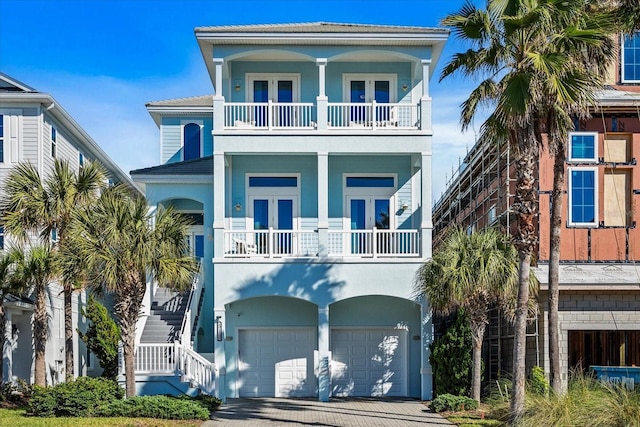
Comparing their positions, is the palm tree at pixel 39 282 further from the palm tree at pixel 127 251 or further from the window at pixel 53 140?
the window at pixel 53 140

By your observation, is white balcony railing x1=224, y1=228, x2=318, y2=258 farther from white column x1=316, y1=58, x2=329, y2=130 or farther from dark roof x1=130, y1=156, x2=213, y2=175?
white column x1=316, y1=58, x2=329, y2=130

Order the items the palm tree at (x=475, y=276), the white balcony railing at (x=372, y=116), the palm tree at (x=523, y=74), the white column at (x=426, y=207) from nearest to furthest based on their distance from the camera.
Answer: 1. the palm tree at (x=523, y=74)
2. the palm tree at (x=475, y=276)
3. the white column at (x=426, y=207)
4. the white balcony railing at (x=372, y=116)

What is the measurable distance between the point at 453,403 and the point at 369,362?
16.2 ft

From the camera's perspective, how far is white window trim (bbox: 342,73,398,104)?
24562mm

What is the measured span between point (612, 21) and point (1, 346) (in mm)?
16973

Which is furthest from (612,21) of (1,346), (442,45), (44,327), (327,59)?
(1,346)

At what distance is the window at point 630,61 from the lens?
2198 centimetres

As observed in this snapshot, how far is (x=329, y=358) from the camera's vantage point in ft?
71.5

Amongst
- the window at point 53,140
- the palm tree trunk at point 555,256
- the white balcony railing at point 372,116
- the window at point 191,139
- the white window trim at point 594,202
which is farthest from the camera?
the window at point 191,139

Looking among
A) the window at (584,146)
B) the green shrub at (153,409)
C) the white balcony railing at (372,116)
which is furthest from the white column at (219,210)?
the window at (584,146)

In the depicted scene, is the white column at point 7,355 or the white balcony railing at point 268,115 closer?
the white column at point 7,355

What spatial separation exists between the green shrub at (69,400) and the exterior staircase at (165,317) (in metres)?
3.48

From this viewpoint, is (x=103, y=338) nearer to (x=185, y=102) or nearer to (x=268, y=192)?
(x=268, y=192)

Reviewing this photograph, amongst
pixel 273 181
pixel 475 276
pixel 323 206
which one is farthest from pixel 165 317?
pixel 475 276
